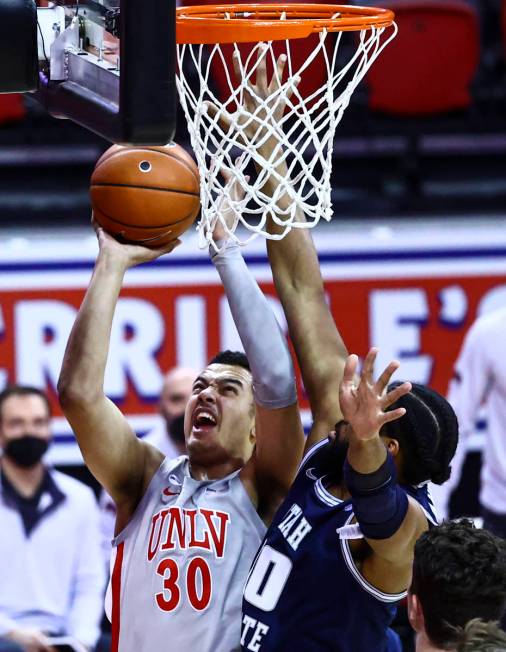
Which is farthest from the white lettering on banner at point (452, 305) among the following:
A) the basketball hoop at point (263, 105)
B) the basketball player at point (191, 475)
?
the basketball player at point (191, 475)

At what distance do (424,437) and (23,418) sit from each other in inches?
101

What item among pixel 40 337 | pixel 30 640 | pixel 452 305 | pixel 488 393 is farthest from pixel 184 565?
pixel 452 305

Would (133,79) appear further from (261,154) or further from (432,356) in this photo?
(432,356)

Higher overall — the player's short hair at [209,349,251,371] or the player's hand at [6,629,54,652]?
the player's short hair at [209,349,251,371]

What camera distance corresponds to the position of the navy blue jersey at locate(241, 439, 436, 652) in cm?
305

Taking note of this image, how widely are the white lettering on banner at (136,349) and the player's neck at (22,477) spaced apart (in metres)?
0.78

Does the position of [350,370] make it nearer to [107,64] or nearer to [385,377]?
[385,377]

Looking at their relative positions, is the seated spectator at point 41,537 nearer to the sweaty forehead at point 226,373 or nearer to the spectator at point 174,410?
the spectator at point 174,410

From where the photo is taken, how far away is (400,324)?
6164 mm

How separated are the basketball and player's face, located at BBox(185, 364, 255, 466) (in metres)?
0.40

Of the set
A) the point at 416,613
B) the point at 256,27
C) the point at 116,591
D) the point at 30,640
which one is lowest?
the point at 30,640

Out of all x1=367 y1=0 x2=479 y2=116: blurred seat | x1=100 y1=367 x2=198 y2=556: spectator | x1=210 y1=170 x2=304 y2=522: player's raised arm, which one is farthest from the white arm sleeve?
x1=367 y1=0 x2=479 y2=116: blurred seat

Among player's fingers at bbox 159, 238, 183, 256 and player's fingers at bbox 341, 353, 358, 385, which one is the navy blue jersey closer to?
player's fingers at bbox 341, 353, 358, 385

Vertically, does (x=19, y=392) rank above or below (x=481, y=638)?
below
